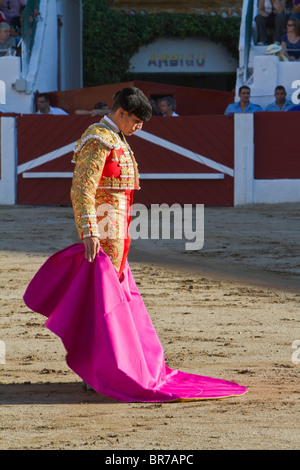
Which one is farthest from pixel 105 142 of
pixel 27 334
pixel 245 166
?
pixel 245 166

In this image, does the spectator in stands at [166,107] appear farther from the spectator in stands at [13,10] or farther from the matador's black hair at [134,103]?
the matador's black hair at [134,103]

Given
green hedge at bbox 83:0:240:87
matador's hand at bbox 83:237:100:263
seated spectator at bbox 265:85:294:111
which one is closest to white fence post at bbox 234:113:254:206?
seated spectator at bbox 265:85:294:111

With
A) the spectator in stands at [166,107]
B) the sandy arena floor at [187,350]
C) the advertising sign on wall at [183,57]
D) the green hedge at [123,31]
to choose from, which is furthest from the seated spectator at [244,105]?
the advertising sign on wall at [183,57]

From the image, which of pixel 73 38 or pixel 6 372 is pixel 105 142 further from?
pixel 73 38

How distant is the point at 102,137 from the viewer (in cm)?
282

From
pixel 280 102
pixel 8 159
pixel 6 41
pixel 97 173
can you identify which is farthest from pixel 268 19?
pixel 97 173

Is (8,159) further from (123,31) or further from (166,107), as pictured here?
(123,31)

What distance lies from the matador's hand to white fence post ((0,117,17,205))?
20.9 feet

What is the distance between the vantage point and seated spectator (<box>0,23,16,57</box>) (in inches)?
425

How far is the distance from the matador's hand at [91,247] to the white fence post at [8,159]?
251 inches

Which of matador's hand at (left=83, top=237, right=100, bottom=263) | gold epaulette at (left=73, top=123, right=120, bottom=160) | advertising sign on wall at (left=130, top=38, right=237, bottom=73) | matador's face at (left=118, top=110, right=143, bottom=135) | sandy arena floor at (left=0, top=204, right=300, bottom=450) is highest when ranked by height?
advertising sign on wall at (left=130, top=38, right=237, bottom=73)

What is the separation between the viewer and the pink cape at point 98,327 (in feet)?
9.22

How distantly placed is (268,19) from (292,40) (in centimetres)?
75

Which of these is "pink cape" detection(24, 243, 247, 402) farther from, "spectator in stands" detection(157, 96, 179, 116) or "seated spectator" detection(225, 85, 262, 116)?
"seated spectator" detection(225, 85, 262, 116)
